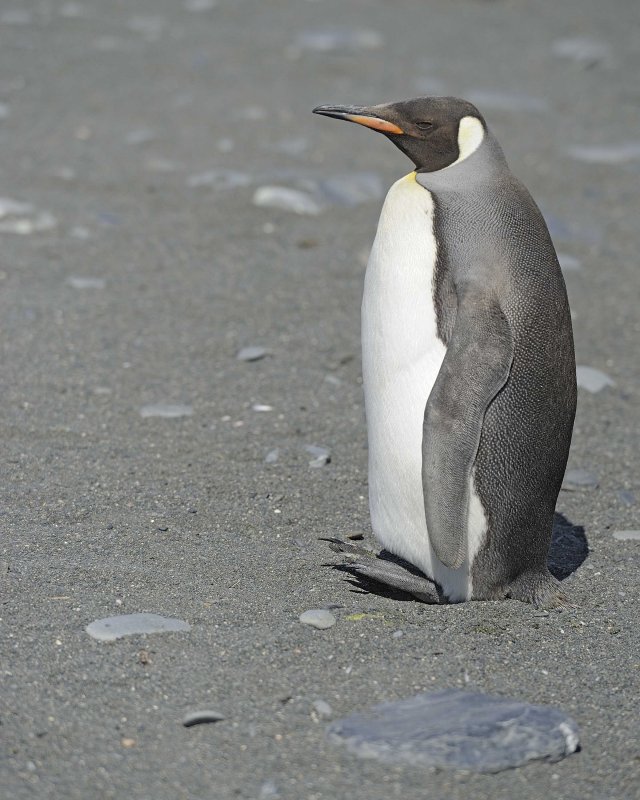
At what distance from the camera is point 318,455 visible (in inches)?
157

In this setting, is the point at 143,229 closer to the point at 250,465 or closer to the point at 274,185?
the point at 274,185

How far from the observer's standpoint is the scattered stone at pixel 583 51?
9.94m

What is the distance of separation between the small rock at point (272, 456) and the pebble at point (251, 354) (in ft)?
2.68

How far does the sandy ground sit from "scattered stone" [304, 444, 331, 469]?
37 millimetres

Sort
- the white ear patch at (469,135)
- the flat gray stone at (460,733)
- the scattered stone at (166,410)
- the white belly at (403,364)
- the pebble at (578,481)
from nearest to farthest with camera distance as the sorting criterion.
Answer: the flat gray stone at (460,733), the white belly at (403,364), the white ear patch at (469,135), the pebble at (578,481), the scattered stone at (166,410)

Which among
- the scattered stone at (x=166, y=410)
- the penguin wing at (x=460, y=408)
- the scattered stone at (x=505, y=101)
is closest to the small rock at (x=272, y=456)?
the scattered stone at (x=166, y=410)

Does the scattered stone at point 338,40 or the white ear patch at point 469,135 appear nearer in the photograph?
the white ear patch at point 469,135

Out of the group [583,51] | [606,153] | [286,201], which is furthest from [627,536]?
[583,51]

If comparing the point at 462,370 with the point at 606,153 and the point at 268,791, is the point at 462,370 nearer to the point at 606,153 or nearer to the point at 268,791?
the point at 268,791

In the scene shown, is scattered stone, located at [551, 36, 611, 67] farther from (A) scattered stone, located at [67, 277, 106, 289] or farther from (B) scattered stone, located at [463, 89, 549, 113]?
(A) scattered stone, located at [67, 277, 106, 289]

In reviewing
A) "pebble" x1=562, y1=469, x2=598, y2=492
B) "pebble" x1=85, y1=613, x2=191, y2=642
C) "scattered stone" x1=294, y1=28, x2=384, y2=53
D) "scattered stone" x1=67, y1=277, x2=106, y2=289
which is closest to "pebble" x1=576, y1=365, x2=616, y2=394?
"pebble" x1=562, y1=469, x2=598, y2=492

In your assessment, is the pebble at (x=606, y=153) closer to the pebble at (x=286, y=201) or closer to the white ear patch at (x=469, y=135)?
the pebble at (x=286, y=201)

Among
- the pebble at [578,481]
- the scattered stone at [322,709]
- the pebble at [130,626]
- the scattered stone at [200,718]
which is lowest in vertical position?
the pebble at [578,481]

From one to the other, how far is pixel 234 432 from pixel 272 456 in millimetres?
246
